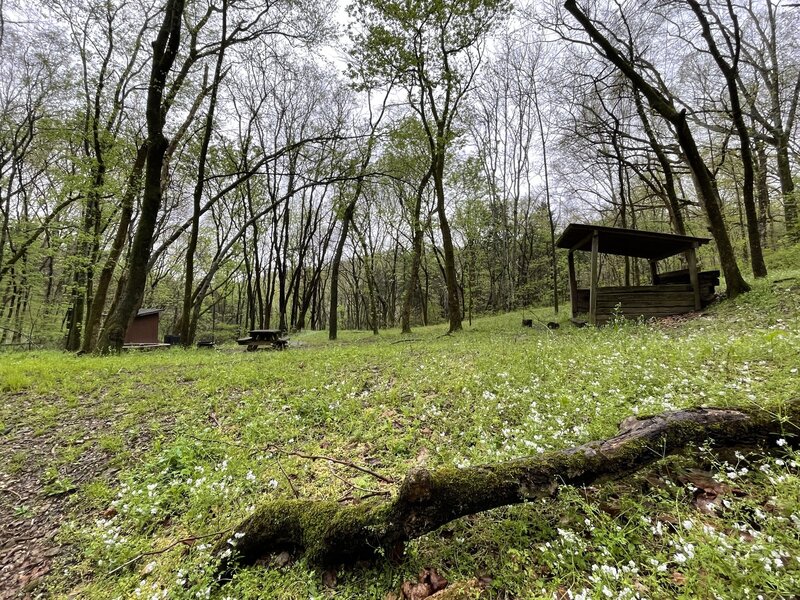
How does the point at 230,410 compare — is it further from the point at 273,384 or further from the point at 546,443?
the point at 546,443

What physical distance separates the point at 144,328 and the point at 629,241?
2752 centimetres

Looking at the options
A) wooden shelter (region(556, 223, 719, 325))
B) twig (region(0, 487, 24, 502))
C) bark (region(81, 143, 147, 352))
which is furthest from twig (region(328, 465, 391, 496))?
bark (region(81, 143, 147, 352))

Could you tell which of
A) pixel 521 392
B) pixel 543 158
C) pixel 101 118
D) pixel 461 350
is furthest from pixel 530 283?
pixel 101 118

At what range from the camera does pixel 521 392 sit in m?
4.07

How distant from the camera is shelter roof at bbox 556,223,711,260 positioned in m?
9.98

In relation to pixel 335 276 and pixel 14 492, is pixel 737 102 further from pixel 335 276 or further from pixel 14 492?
pixel 14 492

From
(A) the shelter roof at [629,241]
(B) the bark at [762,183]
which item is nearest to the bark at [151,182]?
(A) the shelter roof at [629,241]

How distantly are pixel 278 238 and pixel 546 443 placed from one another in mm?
26727

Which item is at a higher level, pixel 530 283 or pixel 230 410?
pixel 530 283

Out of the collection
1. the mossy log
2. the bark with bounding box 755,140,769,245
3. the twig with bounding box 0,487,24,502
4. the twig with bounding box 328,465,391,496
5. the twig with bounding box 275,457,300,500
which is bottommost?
the twig with bounding box 0,487,24,502

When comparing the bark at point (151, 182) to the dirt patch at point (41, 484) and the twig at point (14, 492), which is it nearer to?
the dirt patch at point (41, 484)

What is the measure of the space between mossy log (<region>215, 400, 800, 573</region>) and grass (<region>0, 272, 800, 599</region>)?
131mm

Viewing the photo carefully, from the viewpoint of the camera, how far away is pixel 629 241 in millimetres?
10906

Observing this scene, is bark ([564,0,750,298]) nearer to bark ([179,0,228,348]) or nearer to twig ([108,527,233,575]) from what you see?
bark ([179,0,228,348])
